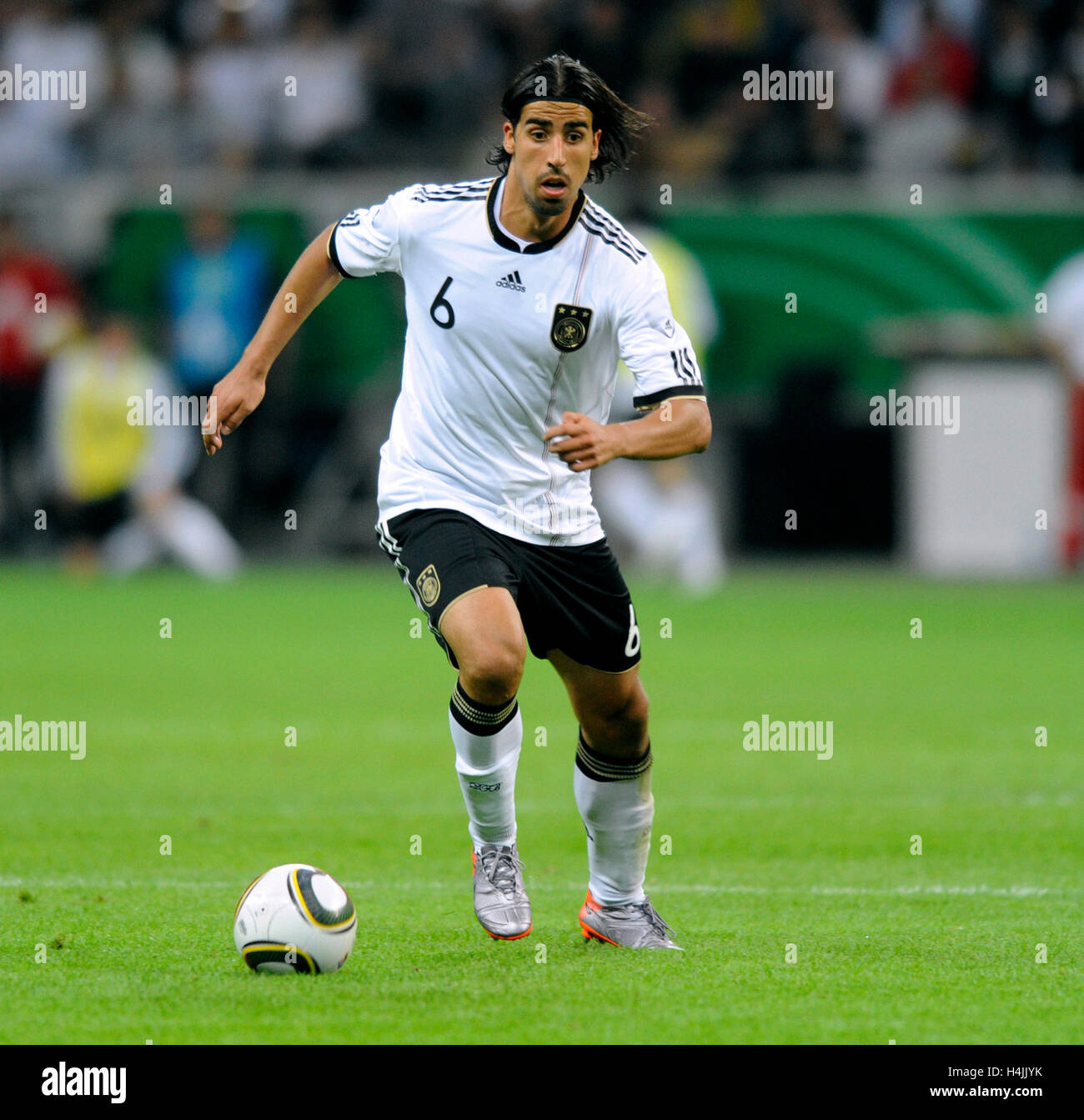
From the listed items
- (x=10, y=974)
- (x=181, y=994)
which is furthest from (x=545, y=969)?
(x=10, y=974)

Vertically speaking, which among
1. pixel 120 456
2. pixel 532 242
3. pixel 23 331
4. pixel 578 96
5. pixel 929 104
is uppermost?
pixel 929 104

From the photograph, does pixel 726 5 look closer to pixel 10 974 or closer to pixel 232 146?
pixel 232 146

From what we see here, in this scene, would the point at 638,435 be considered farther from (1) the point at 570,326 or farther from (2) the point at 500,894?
(2) the point at 500,894

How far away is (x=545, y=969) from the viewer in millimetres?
5527

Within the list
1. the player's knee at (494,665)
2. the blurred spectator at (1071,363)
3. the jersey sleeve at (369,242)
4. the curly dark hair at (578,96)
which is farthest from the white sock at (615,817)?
the blurred spectator at (1071,363)

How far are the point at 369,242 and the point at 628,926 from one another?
2.18 meters

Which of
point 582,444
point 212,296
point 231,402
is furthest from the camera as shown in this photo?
point 212,296

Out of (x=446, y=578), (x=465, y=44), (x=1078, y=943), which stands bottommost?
(x=1078, y=943)

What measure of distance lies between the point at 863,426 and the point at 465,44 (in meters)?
6.31

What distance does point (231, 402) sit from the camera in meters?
5.89

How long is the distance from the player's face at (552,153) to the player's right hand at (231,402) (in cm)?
97

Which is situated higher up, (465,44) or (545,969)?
(465,44)

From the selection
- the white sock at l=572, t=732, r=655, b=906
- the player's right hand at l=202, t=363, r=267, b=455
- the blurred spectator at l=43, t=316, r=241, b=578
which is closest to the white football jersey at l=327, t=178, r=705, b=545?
the player's right hand at l=202, t=363, r=267, b=455

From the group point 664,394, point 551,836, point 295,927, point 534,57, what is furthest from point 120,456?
point 295,927
